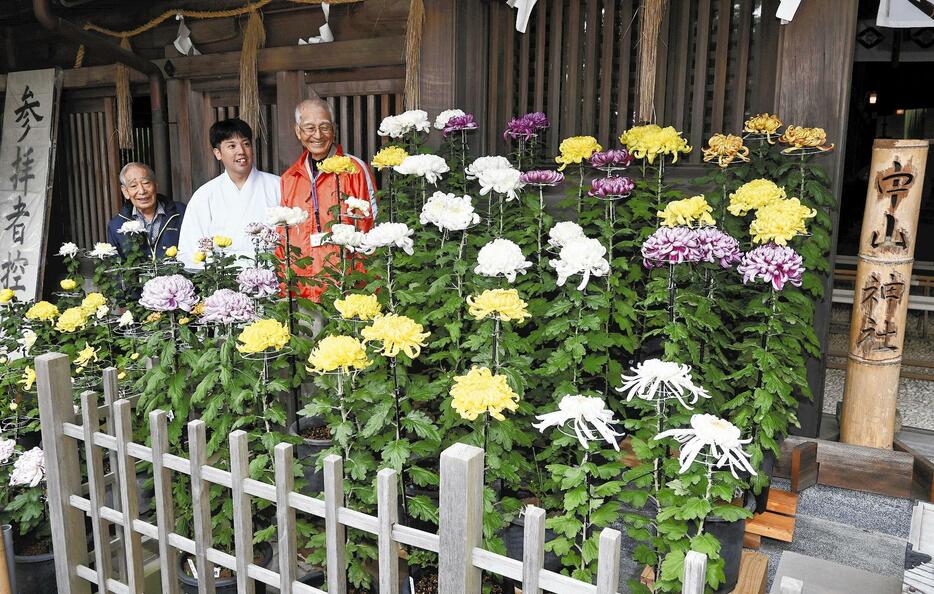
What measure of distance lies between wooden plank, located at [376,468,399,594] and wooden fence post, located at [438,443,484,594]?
6.4 inches

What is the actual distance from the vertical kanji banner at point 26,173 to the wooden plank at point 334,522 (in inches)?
271

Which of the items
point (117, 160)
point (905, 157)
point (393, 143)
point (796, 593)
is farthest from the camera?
point (117, 160)

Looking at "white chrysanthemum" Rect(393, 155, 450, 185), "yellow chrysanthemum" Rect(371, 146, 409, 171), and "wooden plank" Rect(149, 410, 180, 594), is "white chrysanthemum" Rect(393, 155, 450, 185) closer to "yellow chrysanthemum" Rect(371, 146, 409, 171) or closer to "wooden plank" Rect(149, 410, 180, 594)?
"yellow chrysanthemum" Rect(371, 146, 409, 171)

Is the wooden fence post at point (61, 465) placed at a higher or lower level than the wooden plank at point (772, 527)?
higher

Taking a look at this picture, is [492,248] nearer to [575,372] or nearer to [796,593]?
[575,372]

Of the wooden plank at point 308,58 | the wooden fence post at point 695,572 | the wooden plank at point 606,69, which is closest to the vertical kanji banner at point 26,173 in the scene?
the wooden plank at point 308,58

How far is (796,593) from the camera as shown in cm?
151

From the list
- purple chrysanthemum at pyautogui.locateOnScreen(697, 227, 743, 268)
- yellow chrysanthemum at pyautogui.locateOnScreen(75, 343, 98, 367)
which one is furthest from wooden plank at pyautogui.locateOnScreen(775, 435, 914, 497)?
yellow chrysanthemum at pyautogui.locateOnScreen(75, 343, 98, 367)

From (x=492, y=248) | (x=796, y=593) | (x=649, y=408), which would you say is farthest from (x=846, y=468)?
(x=796, y=593)

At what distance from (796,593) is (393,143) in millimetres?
3826

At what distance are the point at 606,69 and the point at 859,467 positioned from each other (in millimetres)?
2989

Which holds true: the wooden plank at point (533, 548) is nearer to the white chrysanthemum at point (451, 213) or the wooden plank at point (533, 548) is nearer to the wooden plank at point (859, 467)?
the white chrysanthemum at point (451, 213)

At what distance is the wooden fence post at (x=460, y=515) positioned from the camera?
6.16ft

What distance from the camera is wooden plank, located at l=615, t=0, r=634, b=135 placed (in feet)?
15.3
